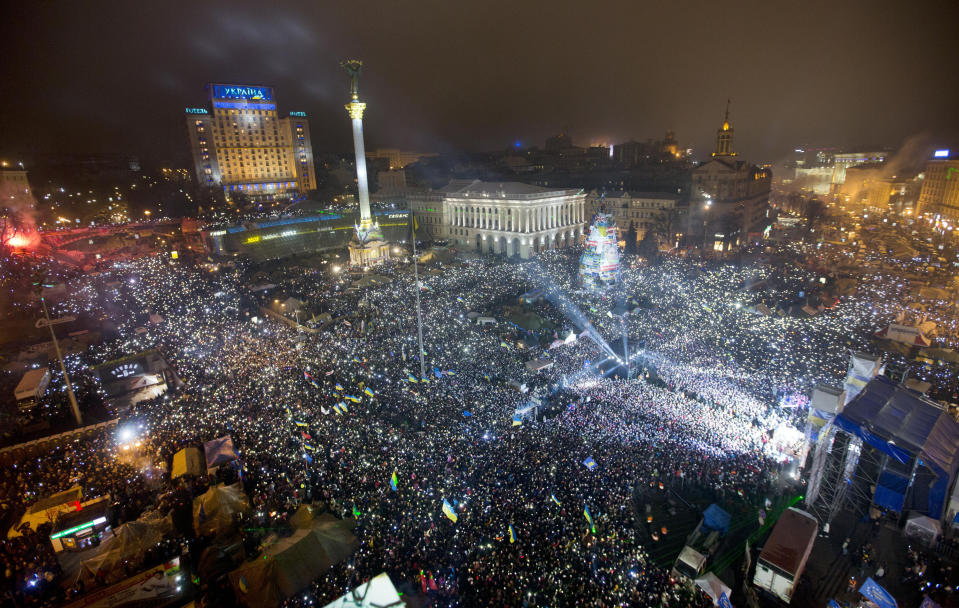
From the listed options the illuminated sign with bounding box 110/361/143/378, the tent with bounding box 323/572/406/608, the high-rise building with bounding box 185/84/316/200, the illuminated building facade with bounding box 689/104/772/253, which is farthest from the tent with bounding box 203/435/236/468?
the high-rise building with bounding box 185/84/316/200

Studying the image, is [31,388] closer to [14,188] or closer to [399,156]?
[14,188]

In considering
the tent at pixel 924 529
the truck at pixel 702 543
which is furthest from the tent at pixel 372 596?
the tent at pixel 924 529

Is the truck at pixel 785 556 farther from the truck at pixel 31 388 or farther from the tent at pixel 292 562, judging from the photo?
the truck at pixel 31 388

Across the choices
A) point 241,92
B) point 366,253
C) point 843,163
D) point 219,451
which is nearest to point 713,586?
point 219,451

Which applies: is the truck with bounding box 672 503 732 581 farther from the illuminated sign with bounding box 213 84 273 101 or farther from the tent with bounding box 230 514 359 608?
the illuminated sign with bounding box 213 84 273 101

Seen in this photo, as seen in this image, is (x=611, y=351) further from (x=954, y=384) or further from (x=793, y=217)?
(x=793, y=217)

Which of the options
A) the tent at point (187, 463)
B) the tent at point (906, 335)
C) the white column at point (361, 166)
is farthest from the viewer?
the white column at point (361, 166)
